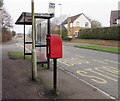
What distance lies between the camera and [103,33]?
27828 mm

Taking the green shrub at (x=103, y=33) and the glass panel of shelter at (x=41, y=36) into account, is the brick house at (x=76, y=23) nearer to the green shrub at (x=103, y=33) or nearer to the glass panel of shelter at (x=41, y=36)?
the green shrub at (x=103, y=33)

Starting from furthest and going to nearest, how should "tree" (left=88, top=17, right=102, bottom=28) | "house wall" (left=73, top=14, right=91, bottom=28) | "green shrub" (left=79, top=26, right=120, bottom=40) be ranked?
"tree" (left=88, top=17, right=102, bottom=28), "house wall" (left=73, top=14, right=91, bottom=28), "green shrub" (left=79, top=26, right=120, bottom=40)

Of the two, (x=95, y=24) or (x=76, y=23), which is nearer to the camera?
(x=76, y=23)

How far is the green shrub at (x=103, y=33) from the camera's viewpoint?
80.5 feet

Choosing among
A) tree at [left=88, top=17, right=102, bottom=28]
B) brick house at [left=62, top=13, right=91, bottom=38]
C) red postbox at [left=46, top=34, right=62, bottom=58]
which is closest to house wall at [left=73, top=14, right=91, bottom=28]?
brick house at [left=62, top=13, right=91, bottom=38]

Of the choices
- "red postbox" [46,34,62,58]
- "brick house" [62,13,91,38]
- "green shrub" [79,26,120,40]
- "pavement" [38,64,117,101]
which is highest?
"brick house" [62,13,91,38]

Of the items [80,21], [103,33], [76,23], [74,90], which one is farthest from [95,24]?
[74,90]

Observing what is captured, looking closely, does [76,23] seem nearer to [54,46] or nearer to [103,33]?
[103,33]

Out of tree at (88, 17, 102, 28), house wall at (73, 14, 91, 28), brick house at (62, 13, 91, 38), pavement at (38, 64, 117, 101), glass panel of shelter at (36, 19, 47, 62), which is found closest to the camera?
pavement at (38, 64, 117, 101)

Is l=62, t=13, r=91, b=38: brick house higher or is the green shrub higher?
l=62, t=13, r=91, b=38: brick house

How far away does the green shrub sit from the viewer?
24.5m

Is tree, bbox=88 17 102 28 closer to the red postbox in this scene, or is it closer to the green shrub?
the green shrub

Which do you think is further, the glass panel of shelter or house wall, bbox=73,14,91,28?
house wall, bbox=73,14,91,28

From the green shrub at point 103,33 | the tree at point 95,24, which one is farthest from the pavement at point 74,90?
the tree at point 95,24
